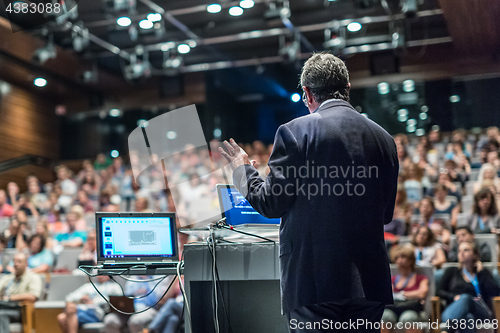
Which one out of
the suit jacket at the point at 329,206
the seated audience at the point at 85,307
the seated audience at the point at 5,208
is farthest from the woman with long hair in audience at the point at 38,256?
the suit jacket at the point at 329,206

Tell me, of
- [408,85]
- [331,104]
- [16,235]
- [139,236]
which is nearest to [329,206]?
[331,104]

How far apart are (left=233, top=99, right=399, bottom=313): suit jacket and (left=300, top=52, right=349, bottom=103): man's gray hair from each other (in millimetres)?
98

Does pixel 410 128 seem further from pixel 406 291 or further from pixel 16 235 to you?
pixel 16 235

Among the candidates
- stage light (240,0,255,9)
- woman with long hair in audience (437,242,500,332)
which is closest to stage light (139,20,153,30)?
stage light (240,0,255,9)

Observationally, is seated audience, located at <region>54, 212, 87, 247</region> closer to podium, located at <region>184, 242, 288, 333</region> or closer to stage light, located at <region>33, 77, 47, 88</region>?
podium, located at <region>184, 242, 288, 333</region>

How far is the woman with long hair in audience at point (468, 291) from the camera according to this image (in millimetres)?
3053

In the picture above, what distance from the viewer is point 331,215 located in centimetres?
126

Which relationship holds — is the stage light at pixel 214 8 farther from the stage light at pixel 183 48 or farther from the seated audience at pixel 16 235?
the seated audience at pixel 16 235

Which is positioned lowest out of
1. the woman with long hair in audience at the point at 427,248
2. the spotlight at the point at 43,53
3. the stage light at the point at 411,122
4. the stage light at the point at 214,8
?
the woman with long hair in audience at the point at 427,248

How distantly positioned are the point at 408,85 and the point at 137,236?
6.77m

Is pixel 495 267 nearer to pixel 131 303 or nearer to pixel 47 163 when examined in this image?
pixel 131 303

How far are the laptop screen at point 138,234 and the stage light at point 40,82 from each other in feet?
Answer: 24.4

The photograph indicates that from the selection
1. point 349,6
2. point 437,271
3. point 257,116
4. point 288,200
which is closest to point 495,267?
point 437,271

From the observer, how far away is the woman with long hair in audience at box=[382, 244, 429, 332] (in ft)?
10.2
